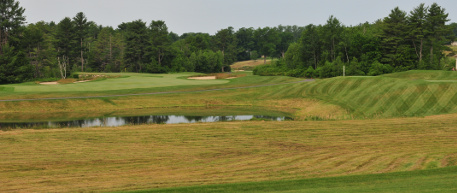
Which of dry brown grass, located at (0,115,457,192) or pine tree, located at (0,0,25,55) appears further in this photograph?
pine tree, located at (0,0,25,55)

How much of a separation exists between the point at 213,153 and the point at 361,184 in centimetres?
767

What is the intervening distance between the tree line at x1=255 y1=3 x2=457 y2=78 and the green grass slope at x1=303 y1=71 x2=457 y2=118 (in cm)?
2312

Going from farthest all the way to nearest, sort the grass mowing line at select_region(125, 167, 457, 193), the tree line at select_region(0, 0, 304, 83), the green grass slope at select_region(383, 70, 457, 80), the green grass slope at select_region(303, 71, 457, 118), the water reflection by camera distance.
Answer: the tree line at select_region(0, 0, 304, 83) → the green grass slope at select_region(383, 70, 457, 80) → the water reflection → the green grass slope at select_region(303, 71, 457, 118) → the grass mowing line at select_region(125, 167, 457, 193)

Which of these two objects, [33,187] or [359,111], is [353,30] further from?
[33,187]

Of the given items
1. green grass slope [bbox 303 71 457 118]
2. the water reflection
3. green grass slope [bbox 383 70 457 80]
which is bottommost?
the water reflection

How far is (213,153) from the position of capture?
59.5 feet

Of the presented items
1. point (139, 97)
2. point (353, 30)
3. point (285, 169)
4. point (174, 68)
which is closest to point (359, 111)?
point (285, 169)

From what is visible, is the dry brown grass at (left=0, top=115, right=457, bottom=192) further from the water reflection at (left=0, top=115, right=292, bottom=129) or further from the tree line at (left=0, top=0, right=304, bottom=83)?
the tree line at (left=0, top=0, right=304, bottom=83)

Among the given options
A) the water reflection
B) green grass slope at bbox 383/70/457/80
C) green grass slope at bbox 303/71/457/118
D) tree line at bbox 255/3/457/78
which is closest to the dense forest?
tree line at bbox 255/3/457/78

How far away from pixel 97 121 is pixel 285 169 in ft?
83.2

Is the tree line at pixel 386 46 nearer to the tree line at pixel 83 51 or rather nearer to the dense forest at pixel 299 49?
the dense forest at pixel 299 49

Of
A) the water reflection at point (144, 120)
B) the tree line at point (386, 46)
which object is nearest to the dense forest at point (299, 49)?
the tree line at point (386, 46)

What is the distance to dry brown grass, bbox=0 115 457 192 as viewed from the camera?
14109mm

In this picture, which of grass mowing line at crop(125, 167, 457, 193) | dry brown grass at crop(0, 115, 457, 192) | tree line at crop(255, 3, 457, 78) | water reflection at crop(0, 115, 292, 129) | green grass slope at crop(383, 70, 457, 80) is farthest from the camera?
tree line at crop(255, 3, 457, 78)
